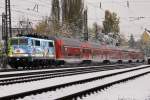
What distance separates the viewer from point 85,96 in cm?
1472

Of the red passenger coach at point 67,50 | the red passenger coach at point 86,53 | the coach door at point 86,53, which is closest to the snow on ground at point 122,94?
the red passenger coach at point 67,50

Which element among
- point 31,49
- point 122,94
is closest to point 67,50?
point 31,49

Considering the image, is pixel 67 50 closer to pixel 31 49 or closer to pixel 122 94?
pixel 31 49

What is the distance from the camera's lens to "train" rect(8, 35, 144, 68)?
39375 mm

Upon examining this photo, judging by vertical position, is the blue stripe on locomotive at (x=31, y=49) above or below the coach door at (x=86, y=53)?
above

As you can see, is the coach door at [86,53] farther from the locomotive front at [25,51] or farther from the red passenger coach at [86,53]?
the locomotive front at [25,51]

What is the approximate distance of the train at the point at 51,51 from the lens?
39.4 metres

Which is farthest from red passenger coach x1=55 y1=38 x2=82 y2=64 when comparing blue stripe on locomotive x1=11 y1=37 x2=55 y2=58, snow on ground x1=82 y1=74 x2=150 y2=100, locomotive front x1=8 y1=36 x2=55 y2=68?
snow on ground x1=82 y1=74 x2=150 y2=100

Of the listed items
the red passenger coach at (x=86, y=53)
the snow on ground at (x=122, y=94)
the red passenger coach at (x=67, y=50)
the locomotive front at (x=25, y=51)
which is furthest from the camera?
→ the red passenger coach at (x=86, y=53)

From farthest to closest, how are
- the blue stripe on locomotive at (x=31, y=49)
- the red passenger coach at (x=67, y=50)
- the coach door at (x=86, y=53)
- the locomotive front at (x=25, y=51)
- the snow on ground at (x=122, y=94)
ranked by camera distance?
the coach door at (x=86, y=53), the red passenger coach at (x=67, y=50), the blue stripe on locomotive at (x=31, y=49), the locomotive front at (x=25, y=51), the snow on ground at (x=122, y=94)

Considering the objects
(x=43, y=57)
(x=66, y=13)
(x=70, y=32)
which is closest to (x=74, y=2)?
(x=66, y=13)

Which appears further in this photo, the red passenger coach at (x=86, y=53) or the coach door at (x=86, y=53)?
the coach door at (x=86, y=53)

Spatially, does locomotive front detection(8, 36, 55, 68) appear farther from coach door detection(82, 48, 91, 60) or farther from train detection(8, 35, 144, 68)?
coach door detection(82, 48, 91, 60)

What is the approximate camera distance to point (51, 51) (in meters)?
45.0
